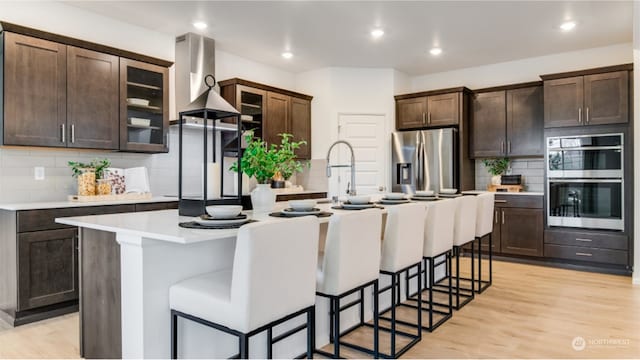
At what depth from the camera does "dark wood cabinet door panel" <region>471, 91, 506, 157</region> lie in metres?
5.62

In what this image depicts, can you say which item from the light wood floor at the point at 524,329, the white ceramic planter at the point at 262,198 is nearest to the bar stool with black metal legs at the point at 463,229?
the light wood floor at the point at 524,329

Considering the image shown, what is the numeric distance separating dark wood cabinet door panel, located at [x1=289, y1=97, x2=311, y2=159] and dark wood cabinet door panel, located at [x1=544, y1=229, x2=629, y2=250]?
3.33 meters

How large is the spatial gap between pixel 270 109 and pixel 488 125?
3.00 metres

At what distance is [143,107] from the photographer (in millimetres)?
4164

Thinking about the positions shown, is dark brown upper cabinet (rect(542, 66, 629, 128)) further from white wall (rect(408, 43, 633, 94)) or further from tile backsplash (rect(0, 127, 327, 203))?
tile backsplash (rect(0, 127, 327, 203))

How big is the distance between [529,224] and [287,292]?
438cm

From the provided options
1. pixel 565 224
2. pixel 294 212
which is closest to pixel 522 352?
pixel 294 212

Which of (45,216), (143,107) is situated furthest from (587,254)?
(45,216)

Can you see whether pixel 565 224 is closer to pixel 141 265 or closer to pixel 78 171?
pixel 141 265

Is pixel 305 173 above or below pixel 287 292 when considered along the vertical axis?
above

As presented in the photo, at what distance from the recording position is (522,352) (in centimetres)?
258

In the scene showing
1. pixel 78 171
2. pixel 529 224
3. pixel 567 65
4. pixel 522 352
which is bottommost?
pixel 522 352

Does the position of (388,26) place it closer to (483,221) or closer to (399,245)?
(483,221)

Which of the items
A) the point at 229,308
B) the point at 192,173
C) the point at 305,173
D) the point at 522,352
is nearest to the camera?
Result: the point at 229,308
